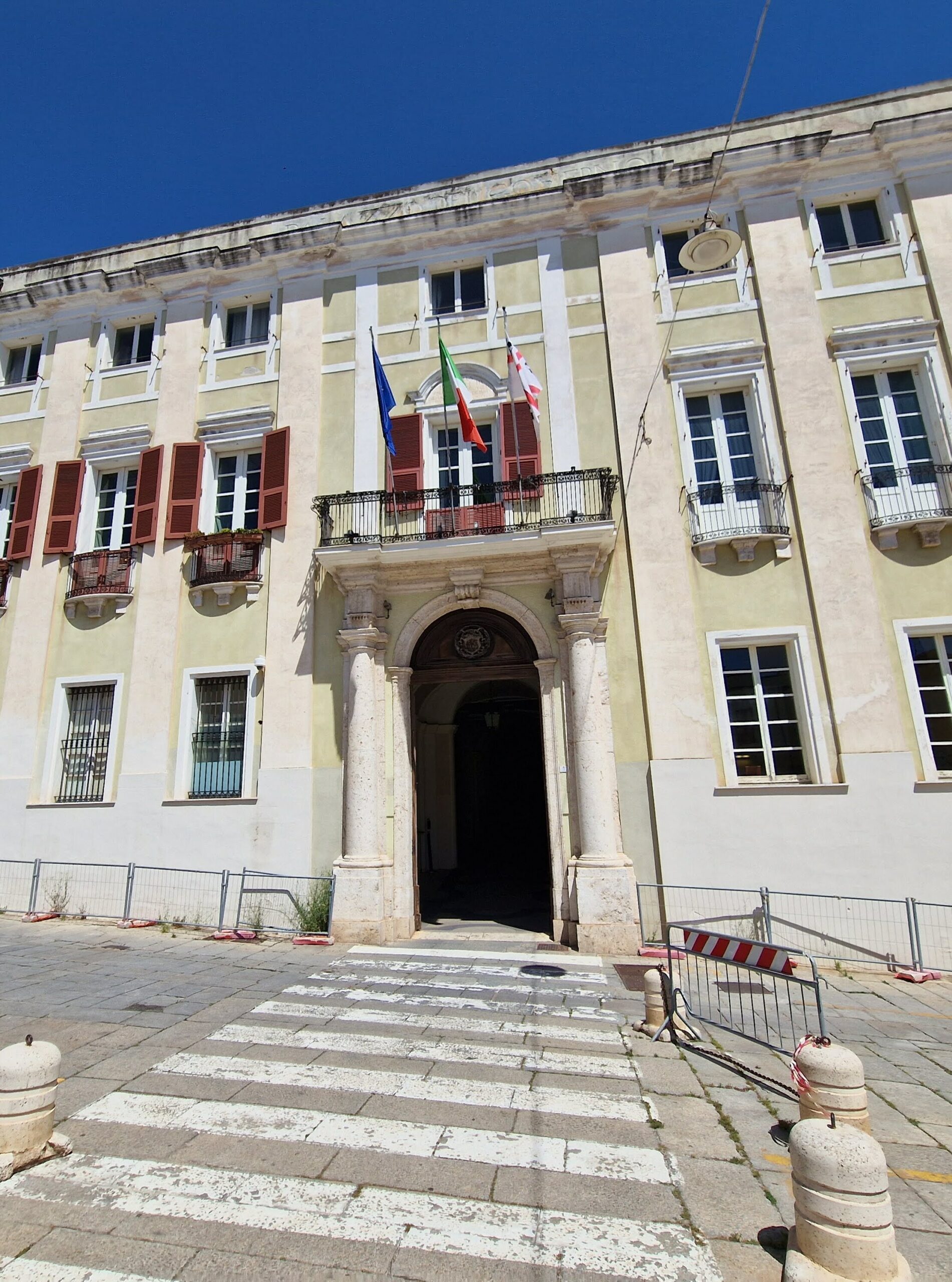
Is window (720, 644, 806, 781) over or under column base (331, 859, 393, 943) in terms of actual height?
over

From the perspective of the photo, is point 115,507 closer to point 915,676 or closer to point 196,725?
point 196,725

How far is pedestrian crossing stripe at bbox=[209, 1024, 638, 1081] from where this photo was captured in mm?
5215

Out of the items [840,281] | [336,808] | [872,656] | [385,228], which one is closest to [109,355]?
[385,228]

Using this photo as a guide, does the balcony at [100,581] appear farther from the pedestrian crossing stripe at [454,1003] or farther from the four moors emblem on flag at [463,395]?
the pedestrian crossing stripe at [454,1003]

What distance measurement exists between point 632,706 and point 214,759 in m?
7.25

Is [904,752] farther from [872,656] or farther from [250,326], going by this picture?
[250,326]

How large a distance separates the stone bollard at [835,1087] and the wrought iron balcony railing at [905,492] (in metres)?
8.96

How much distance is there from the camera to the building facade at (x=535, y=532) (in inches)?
400

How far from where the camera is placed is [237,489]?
13.2m

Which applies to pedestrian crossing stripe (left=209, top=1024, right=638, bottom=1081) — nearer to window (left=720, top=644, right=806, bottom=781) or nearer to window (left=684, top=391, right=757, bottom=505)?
window (left=720, top=644, right=806, bottom=781)

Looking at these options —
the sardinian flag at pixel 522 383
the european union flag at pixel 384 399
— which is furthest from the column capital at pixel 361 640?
the sardinian flag at pixel 522 383

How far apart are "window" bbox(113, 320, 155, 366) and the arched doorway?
30.5 feet

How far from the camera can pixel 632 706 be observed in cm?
1062

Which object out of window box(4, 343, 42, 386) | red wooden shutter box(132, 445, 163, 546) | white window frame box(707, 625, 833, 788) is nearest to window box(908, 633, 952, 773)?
white window frame box(707, 625, 833, 788)
